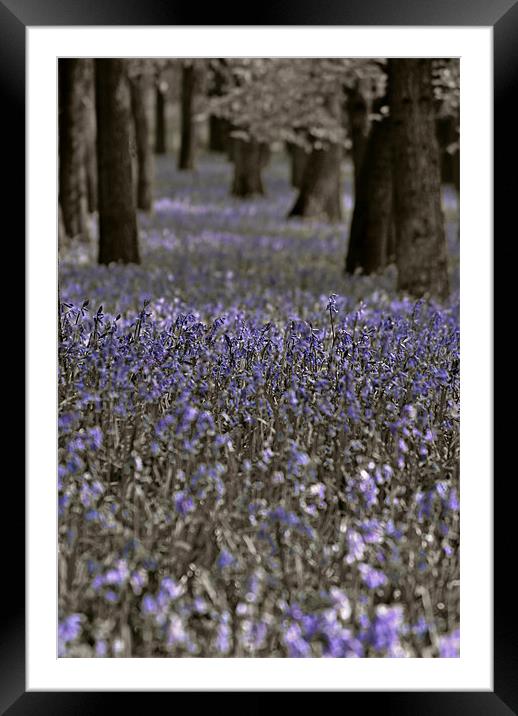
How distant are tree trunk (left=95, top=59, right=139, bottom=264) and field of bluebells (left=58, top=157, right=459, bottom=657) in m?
5.57

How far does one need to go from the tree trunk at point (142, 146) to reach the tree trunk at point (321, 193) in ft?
11.6

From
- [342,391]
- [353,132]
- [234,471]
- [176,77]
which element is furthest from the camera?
[176,77]

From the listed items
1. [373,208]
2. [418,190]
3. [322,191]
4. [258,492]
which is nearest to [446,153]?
[322,191]

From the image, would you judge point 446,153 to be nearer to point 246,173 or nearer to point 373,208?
point 246,173

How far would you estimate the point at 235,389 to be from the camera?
19.4 feet

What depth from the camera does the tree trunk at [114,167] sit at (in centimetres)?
1355

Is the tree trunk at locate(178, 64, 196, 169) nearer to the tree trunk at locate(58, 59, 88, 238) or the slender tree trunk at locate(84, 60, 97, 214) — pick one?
the slender tree trunk at locate(84, 60, 97, 214)

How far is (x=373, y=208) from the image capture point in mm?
14055
